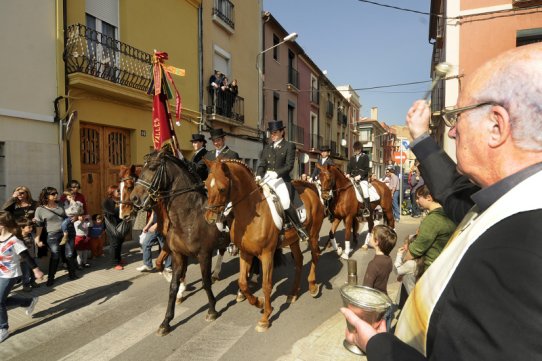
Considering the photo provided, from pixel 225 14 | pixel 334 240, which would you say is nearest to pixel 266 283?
pixel 334 240

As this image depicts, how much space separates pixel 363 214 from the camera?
8.60 meters

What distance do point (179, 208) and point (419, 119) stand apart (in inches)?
143

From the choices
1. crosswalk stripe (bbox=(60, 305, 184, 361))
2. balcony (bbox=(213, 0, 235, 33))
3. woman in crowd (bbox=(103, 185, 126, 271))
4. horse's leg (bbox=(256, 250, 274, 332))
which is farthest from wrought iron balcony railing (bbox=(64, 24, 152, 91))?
horse's leg (bbox=(256, 250, 274, 332))

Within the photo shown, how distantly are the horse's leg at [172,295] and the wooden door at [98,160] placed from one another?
507 cm

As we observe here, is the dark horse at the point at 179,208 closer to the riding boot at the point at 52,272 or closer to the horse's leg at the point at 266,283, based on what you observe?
the horse's leg at the point at 266,283

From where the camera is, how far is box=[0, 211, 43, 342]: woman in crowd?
4016 millimetres

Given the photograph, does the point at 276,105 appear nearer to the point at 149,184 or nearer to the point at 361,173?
the point at 361,173

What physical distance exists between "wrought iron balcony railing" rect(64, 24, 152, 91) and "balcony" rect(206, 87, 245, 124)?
3284mm

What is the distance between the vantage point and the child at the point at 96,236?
23.7 ft

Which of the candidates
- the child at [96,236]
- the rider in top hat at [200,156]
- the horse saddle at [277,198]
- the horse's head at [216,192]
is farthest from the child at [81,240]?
the horse saddle at [277,198]

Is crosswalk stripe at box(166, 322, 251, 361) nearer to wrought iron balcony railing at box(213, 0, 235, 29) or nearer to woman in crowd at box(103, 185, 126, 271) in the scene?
woman in crowd at box(103, 185, 126, 271)

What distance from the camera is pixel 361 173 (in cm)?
889

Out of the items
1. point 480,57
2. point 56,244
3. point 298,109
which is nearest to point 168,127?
point 56,244

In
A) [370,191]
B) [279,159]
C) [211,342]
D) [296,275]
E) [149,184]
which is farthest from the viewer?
[370,191]
